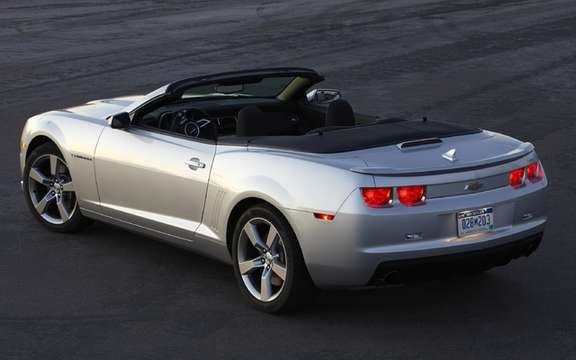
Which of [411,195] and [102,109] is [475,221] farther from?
[102,109]

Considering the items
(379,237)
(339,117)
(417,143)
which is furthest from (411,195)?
(339,117)

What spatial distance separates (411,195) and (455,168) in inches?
14.8

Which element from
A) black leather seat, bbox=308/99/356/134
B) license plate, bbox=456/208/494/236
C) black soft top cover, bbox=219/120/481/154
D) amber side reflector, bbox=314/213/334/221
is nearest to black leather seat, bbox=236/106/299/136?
black soft top cover, bbox=219/120/481/154

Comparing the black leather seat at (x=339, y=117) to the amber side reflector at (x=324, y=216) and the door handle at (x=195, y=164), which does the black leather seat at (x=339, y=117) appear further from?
the amber side reflector at (x=324, y=216)

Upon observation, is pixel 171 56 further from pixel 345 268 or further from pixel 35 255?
pixel 345 268

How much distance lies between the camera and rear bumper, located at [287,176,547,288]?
282 inches

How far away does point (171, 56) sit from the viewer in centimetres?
2141

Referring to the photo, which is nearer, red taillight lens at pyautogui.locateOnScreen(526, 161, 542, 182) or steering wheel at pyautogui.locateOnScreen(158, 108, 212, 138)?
red taillight lens at pyautogui.locateOnScreen(526, 161, 542, 182)

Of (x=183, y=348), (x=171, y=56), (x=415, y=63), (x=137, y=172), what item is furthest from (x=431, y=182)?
(x=171, y=56)

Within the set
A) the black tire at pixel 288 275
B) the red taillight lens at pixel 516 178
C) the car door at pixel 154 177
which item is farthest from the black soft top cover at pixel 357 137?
the red taillight lens at pixel 516 178

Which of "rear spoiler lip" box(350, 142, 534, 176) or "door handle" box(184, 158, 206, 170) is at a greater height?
"rear spoiler lip" box(350, 142, 534, 176)

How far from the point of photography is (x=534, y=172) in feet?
26.0

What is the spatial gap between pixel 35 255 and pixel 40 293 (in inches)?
39.7

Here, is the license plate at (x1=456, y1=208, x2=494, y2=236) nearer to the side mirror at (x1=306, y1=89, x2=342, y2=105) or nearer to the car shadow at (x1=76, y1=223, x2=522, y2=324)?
the car shadow at (x1=76, y1=223, x2=522, y2=324)
